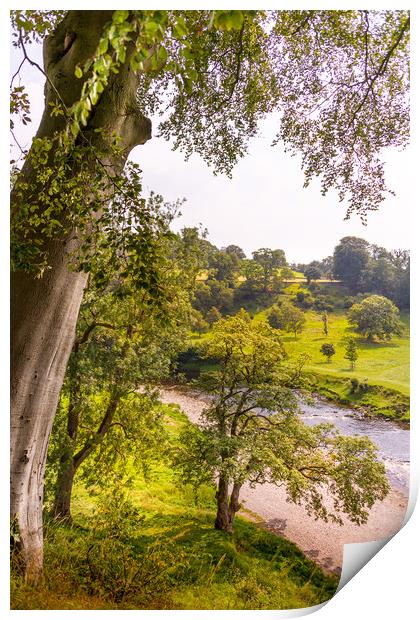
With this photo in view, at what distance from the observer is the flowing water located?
283 cm

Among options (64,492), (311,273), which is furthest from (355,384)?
(64,492)

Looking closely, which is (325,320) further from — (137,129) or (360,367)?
(137,129)

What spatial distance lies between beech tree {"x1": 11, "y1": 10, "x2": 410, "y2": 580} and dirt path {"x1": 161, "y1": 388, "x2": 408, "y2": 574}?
110 cm

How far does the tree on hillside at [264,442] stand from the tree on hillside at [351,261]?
1.84 ft

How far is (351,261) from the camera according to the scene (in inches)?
110

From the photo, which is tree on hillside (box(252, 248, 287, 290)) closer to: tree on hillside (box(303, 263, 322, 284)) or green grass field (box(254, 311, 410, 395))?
tree on hillside (box(303, 263, 322, 284))

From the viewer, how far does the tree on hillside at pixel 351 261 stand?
278 cm

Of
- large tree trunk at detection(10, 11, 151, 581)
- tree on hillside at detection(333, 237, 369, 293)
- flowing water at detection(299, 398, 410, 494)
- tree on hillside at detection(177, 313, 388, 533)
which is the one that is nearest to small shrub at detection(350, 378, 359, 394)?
flowing water at detection(299, 398, 410, 494)

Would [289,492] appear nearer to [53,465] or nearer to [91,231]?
[53,465]

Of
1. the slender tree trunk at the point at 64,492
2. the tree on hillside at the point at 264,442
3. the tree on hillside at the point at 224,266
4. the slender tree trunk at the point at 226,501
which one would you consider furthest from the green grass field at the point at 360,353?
the slender tree trunk at the point at 64,492

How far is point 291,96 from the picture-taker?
9.71 ft

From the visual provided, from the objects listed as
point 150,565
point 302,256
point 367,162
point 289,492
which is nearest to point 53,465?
point 150,565

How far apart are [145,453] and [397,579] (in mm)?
1822

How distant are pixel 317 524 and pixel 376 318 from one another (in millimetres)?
1287
